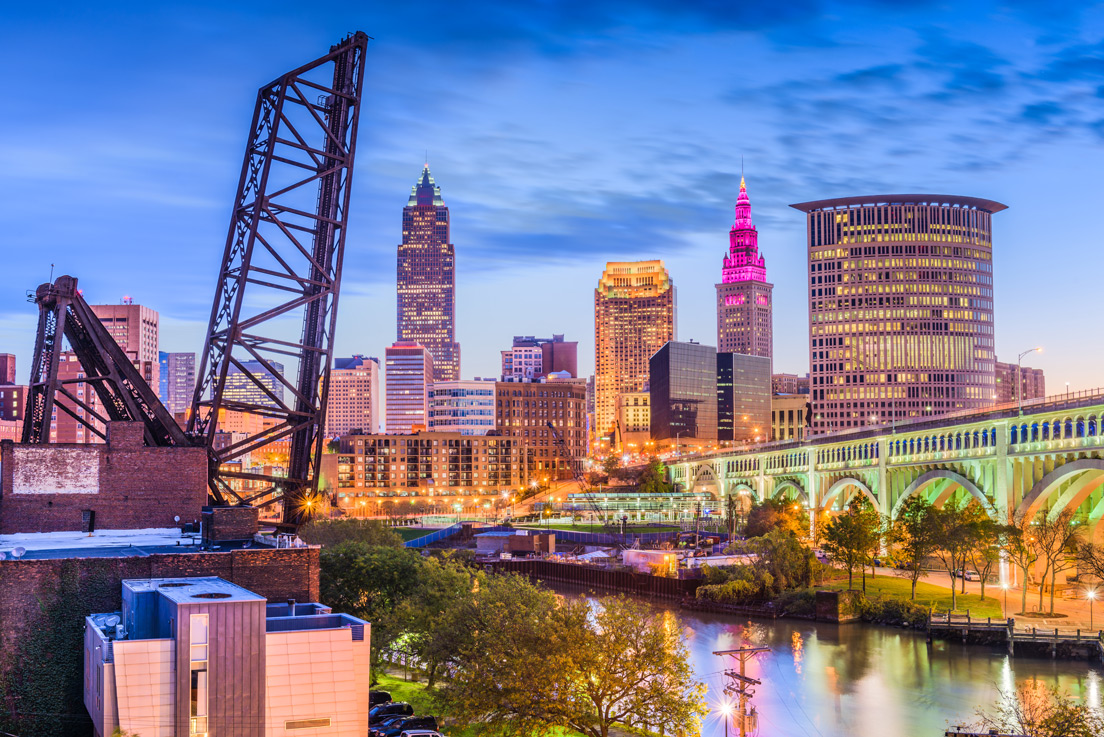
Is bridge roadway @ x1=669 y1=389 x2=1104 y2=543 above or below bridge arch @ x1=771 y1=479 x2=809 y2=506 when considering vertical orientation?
above

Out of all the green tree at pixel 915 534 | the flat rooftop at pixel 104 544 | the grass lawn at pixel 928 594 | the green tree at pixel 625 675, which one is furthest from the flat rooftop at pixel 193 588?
the green tree at pixel 915 534

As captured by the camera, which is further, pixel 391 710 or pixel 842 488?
pixel 842 488

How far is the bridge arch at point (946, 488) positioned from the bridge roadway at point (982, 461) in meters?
0.11

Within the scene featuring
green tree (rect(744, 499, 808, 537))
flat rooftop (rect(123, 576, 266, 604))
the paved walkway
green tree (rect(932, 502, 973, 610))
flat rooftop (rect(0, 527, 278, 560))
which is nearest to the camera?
flat rooftop (rect(123, 576, 266, 604))

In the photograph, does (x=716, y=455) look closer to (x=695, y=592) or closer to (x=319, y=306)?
(x=695, y=592)

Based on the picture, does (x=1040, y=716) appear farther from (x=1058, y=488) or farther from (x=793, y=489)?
(x=793, y=489)

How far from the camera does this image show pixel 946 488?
101062mm

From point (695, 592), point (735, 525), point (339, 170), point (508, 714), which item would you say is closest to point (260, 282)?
point (339, 170)

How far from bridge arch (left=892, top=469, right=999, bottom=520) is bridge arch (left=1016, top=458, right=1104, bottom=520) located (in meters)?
2.82

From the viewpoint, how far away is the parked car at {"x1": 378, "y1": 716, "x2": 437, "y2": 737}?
35562mm

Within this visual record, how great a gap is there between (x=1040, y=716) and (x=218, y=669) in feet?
107

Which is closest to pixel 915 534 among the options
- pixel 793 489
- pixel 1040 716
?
pixel 1040 716

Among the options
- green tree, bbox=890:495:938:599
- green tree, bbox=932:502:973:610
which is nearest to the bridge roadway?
green tree, bbox=932:502:973:610

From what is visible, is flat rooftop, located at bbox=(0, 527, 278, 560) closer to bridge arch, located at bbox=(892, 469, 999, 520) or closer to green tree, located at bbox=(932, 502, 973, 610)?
green tree, located at bbox=(932, 502, 973, 610)
